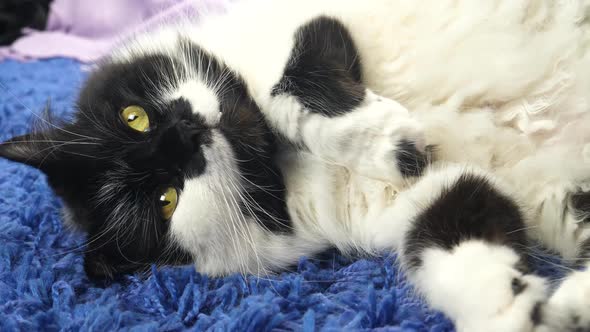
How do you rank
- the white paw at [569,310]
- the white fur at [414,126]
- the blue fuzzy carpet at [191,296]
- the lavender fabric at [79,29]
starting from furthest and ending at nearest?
the lavender fabric at [79,29], the white fur at [414,126], the blue fuzzy carpet at [191,296], the white paw at [569,310]

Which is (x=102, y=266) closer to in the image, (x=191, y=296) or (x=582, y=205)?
(x=191, y=296)

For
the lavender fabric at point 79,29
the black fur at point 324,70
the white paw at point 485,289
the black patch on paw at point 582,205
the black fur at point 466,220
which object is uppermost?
the lavender fabric at point 79,29

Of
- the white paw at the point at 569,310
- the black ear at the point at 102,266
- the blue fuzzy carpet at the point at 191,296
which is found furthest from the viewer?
the black ear at the point at 102,266

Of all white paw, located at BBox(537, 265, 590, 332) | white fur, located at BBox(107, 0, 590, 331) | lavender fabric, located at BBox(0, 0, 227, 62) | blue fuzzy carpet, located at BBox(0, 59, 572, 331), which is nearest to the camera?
white paw, located at BBox(537, 265, 590, 332)

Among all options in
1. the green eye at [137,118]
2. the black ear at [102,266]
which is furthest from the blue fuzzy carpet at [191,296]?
the green eye at [137,118]

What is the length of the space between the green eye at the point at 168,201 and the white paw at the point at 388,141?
A: 0.38 meters

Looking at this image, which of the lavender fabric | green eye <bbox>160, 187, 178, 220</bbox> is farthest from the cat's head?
the lavender fabric

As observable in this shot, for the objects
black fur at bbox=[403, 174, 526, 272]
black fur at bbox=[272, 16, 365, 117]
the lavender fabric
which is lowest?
black fur at bbox=[403, 174, 526, 272]

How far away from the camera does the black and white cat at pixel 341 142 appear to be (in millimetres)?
923

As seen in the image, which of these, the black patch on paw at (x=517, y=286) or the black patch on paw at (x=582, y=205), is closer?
the black patch on paw at (x=517, y=286)

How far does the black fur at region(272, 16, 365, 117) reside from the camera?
96 cm

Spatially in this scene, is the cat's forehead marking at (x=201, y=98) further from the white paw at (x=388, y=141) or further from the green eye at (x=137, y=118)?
the white paw at (x=388, y=141)

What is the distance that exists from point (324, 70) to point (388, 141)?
0.67 feet

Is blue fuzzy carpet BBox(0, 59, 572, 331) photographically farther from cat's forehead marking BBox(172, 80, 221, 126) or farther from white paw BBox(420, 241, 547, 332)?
cat's forehead marking BBox(172, 80, 221, 126)
